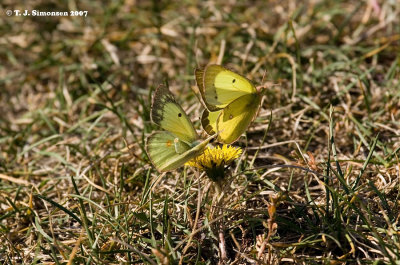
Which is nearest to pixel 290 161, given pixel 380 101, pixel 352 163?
pixel 352 163

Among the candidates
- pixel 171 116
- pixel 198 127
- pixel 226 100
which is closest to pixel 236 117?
pixel 226 100

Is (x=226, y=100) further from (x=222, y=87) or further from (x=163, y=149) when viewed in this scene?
(x=163, y=149)

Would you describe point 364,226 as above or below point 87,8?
below

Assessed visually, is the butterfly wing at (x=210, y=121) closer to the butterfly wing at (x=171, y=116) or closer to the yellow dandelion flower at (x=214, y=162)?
the butterfly wing at (x=171, y=116)

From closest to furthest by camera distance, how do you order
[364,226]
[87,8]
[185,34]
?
[364,226] < [185,34] < [87,8]

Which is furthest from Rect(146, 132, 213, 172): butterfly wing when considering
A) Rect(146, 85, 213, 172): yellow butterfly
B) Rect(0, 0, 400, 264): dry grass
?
Rect(0, 0, 400, 264): dry grass

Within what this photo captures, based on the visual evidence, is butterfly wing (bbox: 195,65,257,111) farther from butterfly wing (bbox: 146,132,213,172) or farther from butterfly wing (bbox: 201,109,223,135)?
butterfly wing (bbox: 146,132,213,172)

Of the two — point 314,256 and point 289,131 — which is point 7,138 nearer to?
point 289,131
